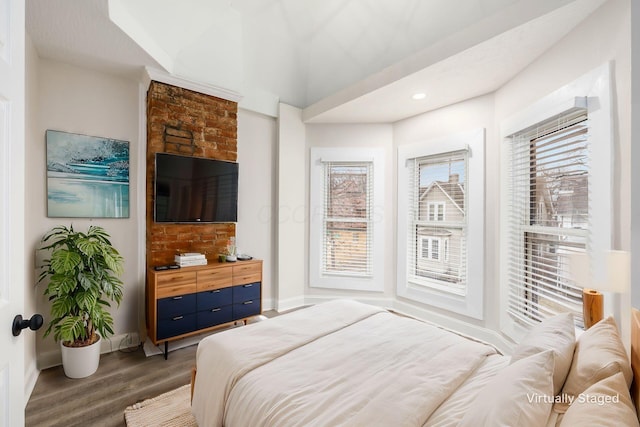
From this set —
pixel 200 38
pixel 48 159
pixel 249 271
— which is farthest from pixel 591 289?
pixel 48 159

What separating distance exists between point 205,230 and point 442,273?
281 centimetres

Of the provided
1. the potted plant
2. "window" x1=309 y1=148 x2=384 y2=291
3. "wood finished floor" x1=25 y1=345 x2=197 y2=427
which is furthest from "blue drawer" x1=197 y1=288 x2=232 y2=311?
"window" x1=309 y1=148 x2=384 y2=291

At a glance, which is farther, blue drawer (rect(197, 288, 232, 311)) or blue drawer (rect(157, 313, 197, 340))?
blue drawer (rect(197, 288, 232, 311))

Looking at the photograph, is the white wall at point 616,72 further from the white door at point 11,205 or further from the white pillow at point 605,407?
the white door at point 11,205

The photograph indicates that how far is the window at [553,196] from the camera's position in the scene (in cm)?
181

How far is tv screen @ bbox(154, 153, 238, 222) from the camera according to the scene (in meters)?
2.87

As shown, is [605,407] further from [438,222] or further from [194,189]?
[194,189]

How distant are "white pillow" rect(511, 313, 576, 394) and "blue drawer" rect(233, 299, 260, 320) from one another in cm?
253

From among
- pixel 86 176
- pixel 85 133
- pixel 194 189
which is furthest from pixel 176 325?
pixel 85 133

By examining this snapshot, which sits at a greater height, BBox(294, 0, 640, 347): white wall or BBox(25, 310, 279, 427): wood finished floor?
BBox(294, 0, 640, 347): white wall

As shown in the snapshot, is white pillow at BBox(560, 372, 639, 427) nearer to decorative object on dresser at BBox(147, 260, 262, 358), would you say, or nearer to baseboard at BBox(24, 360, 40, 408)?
decorative object on dresser at BBox(147, 260, 262, 358)

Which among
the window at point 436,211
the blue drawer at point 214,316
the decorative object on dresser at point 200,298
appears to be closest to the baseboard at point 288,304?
the decorative object on dresser at point 200,298

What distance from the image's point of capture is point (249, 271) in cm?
324

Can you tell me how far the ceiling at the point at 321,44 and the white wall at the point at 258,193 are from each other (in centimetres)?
28
